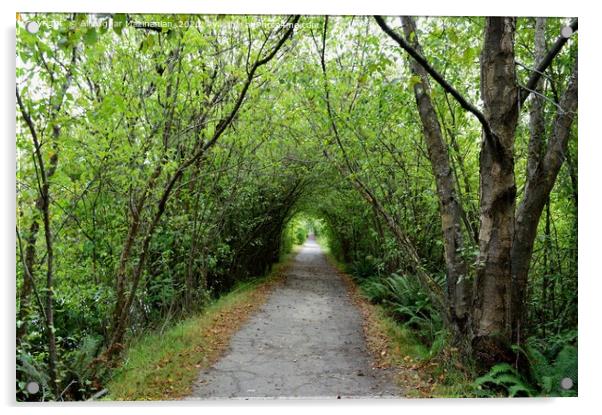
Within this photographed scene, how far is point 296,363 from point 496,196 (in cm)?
228

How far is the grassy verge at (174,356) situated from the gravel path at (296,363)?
0.49 feet

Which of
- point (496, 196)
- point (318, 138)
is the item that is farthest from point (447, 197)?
point (318, 138)

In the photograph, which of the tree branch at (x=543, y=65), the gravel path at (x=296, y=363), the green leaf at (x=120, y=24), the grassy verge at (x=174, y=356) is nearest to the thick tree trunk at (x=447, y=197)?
the tree branch at (x=543, y=65)

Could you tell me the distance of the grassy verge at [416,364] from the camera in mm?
3733

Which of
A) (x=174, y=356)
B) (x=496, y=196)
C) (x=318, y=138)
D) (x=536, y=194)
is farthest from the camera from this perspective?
(x=318, y=138)

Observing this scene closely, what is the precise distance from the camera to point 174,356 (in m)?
4.58

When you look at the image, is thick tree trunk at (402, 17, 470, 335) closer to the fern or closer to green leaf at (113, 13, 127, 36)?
the fern

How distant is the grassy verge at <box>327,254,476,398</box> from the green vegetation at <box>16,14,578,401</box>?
4 cm

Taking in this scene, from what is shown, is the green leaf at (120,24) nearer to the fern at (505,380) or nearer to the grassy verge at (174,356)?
the grassy verge at (174,356)

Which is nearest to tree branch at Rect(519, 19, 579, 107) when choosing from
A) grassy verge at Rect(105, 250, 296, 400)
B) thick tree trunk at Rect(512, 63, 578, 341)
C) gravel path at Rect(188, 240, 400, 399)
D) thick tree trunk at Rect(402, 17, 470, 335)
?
thick tree trunk at Rect(512, 63, 578, 341)

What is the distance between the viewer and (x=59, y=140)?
12.0 ft

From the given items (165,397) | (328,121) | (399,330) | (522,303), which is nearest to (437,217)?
(399,330)

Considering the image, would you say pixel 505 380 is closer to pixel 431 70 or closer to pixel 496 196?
pixel 496 196
